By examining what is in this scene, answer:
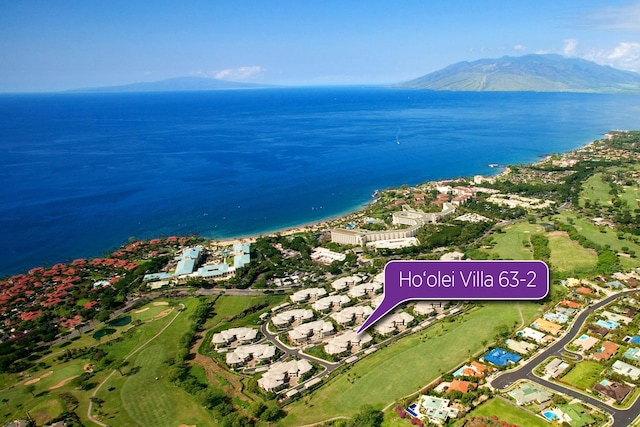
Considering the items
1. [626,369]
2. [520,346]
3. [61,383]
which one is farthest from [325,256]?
[626,369]

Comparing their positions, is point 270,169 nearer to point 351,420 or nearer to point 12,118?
point 351,420

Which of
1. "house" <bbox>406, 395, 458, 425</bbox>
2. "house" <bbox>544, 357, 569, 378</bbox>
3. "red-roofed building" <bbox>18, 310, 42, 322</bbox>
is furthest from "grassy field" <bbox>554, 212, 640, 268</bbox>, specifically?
"red-roofed building" <bbox>18, 310, 42, 322</bbox>

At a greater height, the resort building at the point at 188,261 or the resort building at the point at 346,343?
the resort building at the point at 188,261

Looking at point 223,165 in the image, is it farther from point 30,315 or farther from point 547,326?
point 547,326

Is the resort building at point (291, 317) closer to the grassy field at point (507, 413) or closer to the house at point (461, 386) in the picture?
the house at point (461, 386)

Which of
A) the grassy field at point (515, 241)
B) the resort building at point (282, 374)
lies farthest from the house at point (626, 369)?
the resort building at point (282, 374)

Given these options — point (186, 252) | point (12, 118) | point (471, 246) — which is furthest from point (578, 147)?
point (12, 118)

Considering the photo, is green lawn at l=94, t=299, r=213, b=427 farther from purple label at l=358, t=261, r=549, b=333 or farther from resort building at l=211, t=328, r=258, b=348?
purple label at l=358, t=261, r=549, b=333
